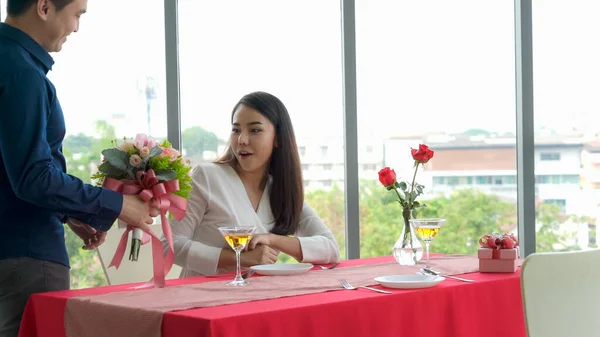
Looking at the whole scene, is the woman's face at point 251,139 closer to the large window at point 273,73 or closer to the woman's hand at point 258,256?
the woman's hand at point 258,256

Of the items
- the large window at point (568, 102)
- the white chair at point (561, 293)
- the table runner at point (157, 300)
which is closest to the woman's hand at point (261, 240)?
the table runner at point (157, 300)

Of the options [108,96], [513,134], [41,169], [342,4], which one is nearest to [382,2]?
[342,4]

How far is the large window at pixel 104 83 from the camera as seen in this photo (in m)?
4.12

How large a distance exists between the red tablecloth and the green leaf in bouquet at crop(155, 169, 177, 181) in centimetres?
34

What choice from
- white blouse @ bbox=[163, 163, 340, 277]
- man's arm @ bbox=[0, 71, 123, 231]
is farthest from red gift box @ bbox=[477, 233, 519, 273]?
man's arm @ bbox=[0, 71, 123, 231]

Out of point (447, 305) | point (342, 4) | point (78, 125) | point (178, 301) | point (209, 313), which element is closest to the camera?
point (209, 313)

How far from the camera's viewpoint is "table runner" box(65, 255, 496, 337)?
6.28ft

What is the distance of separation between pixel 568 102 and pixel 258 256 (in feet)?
9.00

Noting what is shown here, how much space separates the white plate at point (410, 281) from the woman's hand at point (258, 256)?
0.56 metres

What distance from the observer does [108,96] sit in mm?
4191

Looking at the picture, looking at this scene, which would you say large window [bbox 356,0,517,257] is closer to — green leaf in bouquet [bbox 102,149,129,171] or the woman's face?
the woman's face

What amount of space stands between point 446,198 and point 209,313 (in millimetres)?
3184

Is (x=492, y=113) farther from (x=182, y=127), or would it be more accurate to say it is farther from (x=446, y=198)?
(x=182, y=127)

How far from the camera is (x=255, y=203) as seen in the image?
3.14m
